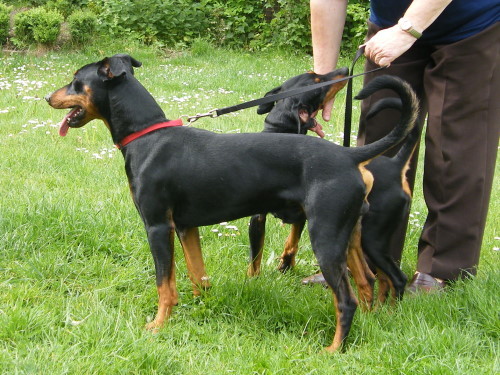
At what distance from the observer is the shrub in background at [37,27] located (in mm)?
12828

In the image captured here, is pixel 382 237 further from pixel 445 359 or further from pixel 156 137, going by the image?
pixel 156 137

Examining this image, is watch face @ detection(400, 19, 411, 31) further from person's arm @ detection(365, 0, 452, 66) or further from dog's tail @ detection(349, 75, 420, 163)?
dog's tail @ detection(349, 75, 420, 163)

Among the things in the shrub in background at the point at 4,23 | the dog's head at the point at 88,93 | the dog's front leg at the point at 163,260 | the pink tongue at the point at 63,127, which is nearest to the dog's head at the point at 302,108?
the dog's head at the point at 88,93

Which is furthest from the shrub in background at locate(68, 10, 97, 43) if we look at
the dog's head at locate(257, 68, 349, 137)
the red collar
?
the red collar

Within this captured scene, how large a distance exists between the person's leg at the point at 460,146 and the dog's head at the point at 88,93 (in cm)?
185

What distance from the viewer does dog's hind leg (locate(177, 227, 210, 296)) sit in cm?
374

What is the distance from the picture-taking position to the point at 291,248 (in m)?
4.22

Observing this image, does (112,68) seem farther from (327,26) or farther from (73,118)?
(327,26)

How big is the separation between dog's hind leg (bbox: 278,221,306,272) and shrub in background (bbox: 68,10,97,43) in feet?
34.9

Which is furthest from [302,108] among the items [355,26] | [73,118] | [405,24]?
[355,26]

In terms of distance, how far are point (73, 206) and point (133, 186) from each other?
43.7 inches

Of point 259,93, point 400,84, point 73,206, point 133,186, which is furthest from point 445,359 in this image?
point 259,93

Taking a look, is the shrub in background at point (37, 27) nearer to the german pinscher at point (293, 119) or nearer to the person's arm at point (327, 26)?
the german pinscher at point (293, 119)

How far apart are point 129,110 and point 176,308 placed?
117 cm
